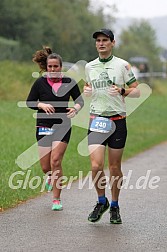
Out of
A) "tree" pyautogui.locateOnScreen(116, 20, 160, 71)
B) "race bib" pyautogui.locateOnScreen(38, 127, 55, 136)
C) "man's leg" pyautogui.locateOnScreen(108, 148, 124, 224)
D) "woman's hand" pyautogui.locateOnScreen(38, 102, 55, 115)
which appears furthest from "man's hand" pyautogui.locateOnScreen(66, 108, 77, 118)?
"tree" pyautogui.locateOnScreen(116, 20, 160, 71)

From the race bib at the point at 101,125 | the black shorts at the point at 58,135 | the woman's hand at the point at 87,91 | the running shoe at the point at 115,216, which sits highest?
the woman's hand at the point at 87,91

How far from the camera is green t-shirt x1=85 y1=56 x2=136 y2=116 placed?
895 cm

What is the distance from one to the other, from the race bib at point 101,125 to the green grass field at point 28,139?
6.07ft

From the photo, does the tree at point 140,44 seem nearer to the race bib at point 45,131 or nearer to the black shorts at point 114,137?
the race bib at point 45,131

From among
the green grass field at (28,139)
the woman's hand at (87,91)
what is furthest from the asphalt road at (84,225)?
the woman's hand at (87,91)

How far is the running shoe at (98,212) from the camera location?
9138 mm

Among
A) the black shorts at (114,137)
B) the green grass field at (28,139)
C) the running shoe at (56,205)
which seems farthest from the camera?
the green grass field at (28,139)

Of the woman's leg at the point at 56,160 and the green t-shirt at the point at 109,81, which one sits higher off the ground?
the green t-shirt at the point at 109,81

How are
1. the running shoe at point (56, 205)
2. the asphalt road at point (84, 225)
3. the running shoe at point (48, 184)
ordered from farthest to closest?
the running shoe at point (48, 184) < the running shoe at point (56, 205) < the asphalt road at point (84, 225)

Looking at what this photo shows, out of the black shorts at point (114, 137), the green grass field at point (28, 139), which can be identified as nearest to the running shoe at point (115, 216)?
the black shorts at point (114, 137)

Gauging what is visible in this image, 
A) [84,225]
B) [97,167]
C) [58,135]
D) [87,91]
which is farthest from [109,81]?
[84,225]

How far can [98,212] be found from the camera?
9.20m

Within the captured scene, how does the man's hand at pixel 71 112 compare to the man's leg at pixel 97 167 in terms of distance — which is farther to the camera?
the man's hand at pixel 71 112

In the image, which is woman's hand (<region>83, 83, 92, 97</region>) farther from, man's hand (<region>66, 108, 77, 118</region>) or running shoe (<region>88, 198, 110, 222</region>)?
running shoe (<region>88, 198, 110, 222</region>)
